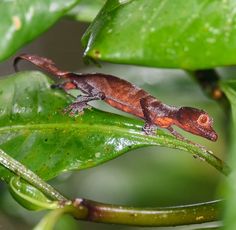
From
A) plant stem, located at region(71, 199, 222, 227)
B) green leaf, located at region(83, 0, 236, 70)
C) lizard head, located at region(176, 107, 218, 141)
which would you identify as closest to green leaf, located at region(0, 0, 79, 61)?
green leaf, located at region(83, 0, 236, 70)

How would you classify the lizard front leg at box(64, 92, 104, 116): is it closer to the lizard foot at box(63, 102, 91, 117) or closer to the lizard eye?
the lizard foot at box(63, 102, 91, 117)


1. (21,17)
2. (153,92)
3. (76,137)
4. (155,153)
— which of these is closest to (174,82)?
(153,92)

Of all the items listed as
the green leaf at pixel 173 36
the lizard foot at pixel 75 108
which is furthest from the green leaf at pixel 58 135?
the green leaf at pixel 173 36

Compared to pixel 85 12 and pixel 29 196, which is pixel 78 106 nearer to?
pixel 29 196

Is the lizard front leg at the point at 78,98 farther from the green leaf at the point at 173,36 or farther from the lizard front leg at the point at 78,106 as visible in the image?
the green leaf at the point at 173,36

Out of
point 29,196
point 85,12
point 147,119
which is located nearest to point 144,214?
point 29,196

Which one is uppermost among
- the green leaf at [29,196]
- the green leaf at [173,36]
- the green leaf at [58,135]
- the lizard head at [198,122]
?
the green leaf at [173,36]
